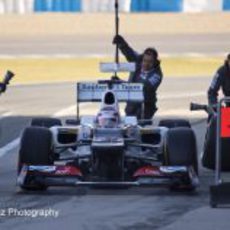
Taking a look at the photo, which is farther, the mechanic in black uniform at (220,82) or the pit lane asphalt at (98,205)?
Answer: the mechanic in black uniform at (220,82)

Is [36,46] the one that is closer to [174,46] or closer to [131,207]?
[174,46]

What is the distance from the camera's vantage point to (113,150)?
10.6 metres

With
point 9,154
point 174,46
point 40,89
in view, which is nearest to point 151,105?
point 9,154

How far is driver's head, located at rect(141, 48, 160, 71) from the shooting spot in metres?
13.4

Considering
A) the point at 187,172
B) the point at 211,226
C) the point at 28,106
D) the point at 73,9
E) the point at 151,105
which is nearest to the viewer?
the point at 211,226

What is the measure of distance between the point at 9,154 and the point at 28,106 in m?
6.69

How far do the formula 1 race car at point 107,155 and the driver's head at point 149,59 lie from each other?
71.9 inches

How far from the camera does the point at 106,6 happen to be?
4941 cm

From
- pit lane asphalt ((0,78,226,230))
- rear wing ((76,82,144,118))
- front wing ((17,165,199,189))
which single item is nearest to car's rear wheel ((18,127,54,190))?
front wing ((17,165,199,189))

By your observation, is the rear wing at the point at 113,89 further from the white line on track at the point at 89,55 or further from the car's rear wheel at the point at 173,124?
the white line on track at the point at 89,55

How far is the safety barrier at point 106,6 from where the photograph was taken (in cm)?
4862

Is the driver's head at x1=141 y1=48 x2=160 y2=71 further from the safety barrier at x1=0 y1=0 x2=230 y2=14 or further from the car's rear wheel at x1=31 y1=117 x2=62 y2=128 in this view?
the safety barrier at x1=0 y1=0 x2=230 y2=14

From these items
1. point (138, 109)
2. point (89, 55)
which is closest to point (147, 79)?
point (138, 109)

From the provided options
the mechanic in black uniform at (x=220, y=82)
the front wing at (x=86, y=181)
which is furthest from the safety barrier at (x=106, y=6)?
the front wing at (x=86, y=181)
